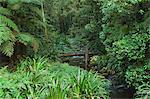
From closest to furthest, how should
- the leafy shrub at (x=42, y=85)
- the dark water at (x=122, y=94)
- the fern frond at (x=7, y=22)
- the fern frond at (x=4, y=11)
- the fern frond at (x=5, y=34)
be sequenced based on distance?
the leafy shrub at (x=42, y=85) → the fern frond at (x=5, y=34) → the fern frond at (x=7, y=22) → the fern frond at (x=4, y=11) → the dark water at (x=122, y=94)

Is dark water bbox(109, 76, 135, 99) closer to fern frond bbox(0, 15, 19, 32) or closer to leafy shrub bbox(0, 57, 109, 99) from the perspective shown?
leafy shrub bbox(0, 57, 109, 99)

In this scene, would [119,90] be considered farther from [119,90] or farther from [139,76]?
[139,76]

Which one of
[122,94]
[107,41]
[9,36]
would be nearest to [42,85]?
[9,36]

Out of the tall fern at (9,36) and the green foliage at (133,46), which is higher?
the tall fern at (9,36)

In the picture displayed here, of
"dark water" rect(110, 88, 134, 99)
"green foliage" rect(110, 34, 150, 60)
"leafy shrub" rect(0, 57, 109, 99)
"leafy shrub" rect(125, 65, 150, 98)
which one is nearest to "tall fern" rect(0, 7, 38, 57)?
"leafy shrub" rect(0, 57, 109, 99)

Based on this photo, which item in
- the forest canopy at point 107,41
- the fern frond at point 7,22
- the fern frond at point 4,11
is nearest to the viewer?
the forest canopy at point 107,41

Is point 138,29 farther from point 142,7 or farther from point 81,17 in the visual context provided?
point 81,17

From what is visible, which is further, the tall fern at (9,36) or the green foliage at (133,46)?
the green foliage at (133,46)

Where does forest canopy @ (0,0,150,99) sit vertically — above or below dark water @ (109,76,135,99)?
above

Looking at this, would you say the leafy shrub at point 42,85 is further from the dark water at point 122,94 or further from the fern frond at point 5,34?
the dark water at point 122,94

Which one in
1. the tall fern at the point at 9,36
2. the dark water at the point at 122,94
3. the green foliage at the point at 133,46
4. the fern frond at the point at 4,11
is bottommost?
the dark water at the point at 122,94

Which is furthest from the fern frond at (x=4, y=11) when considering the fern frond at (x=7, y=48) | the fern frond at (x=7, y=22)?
the fern frond at (x=7, y=48)

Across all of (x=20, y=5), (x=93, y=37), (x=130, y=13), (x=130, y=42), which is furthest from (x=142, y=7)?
(x=93, y=37)

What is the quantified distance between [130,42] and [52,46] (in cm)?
386
